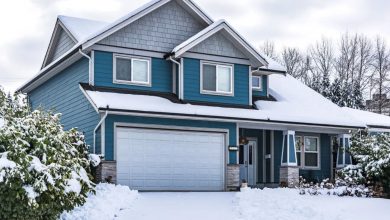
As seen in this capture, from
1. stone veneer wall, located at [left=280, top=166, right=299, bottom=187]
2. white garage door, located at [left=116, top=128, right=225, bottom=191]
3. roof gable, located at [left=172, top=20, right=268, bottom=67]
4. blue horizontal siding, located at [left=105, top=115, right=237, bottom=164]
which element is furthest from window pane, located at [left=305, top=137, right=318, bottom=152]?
white garage door, located at [left=116, top=128, right=225, bottom=191]

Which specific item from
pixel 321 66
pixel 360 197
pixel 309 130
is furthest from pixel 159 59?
pixel 321 66

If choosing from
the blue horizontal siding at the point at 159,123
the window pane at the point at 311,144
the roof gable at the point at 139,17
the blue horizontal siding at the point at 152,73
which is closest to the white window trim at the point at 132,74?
the blue horizontal siding at the point at 152,73

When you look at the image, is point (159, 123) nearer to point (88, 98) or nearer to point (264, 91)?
point (88, 98)

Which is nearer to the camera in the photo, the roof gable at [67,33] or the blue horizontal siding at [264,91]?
the roof gable at [67,33]

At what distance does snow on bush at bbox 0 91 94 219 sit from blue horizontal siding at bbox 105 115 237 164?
5.51 metres

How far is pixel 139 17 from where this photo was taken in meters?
19.8

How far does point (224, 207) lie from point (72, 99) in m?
8.89

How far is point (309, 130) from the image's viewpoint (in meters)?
22.3

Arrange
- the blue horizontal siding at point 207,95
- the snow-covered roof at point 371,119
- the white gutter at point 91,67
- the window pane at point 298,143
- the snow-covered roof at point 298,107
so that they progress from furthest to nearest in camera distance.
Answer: the snow-covered roof at point 371,119 < the window pane at point 298,143 < the snow-covered roof at point 298,107 < the blue horizontal siding at point 207,95 < the white gutter at point 91,67

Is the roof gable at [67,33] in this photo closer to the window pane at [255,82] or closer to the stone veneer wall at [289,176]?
the window pane at [255,82]

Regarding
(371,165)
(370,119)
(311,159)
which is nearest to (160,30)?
(371,165)

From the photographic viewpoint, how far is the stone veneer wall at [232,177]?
2005 cm

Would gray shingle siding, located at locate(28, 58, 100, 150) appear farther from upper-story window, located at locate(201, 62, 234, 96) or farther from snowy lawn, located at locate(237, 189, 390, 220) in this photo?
snowy lawn, located at locate(237, 189, 390, 220)

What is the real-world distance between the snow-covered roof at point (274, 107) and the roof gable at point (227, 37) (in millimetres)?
1786
